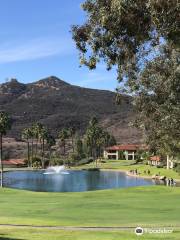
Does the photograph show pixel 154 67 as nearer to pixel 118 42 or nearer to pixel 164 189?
pixel 118 42

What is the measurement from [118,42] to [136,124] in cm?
2756

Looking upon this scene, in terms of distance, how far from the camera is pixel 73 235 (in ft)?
87.2

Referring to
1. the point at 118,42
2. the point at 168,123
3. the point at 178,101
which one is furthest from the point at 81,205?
the point at 118,42

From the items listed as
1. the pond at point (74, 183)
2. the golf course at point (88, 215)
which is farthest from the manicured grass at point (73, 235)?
the pond at point (74, 183)

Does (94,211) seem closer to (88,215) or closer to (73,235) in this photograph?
(88,215)

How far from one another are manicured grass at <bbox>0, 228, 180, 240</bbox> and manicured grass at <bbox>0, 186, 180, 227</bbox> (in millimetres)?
3856

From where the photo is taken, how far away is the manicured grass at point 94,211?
3331 cm

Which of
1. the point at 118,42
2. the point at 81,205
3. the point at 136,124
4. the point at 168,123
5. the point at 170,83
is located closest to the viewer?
the point at 118,42

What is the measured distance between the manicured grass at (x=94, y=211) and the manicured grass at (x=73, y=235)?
386cm

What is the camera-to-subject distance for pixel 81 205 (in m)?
43.1

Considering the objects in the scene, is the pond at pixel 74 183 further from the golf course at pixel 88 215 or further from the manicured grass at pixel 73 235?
the manicured grass at pixel 73 235

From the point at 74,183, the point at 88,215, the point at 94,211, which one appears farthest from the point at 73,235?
the point at 74,183

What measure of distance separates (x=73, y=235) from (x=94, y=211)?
40.8ft

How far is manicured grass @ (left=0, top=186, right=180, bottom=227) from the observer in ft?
109
